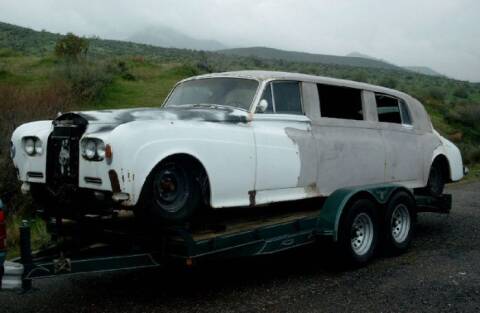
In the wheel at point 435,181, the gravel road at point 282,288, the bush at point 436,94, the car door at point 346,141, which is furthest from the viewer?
the bush at point 436,94

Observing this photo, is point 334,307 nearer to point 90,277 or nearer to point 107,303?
point 107,303

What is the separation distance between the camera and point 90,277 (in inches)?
260

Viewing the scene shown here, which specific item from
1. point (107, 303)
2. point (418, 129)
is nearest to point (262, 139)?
point (107, 303)

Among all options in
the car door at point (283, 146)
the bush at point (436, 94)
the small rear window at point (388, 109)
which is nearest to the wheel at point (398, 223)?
the small rear window at point (388, 109)

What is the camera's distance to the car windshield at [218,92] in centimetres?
638

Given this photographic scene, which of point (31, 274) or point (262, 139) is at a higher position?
point (262, 139)

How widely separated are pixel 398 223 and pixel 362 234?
0.83m

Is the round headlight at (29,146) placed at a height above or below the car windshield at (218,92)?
below

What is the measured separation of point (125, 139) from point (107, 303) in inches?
71.5

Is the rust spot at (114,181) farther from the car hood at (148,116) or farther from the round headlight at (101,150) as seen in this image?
the car hood at (148,116)

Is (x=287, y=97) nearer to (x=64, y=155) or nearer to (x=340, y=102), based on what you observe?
(x=340, y=102)

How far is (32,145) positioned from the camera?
218 inches

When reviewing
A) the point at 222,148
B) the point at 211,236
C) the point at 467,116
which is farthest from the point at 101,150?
the point at 467,116

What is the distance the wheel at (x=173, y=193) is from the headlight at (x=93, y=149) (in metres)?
0.50
